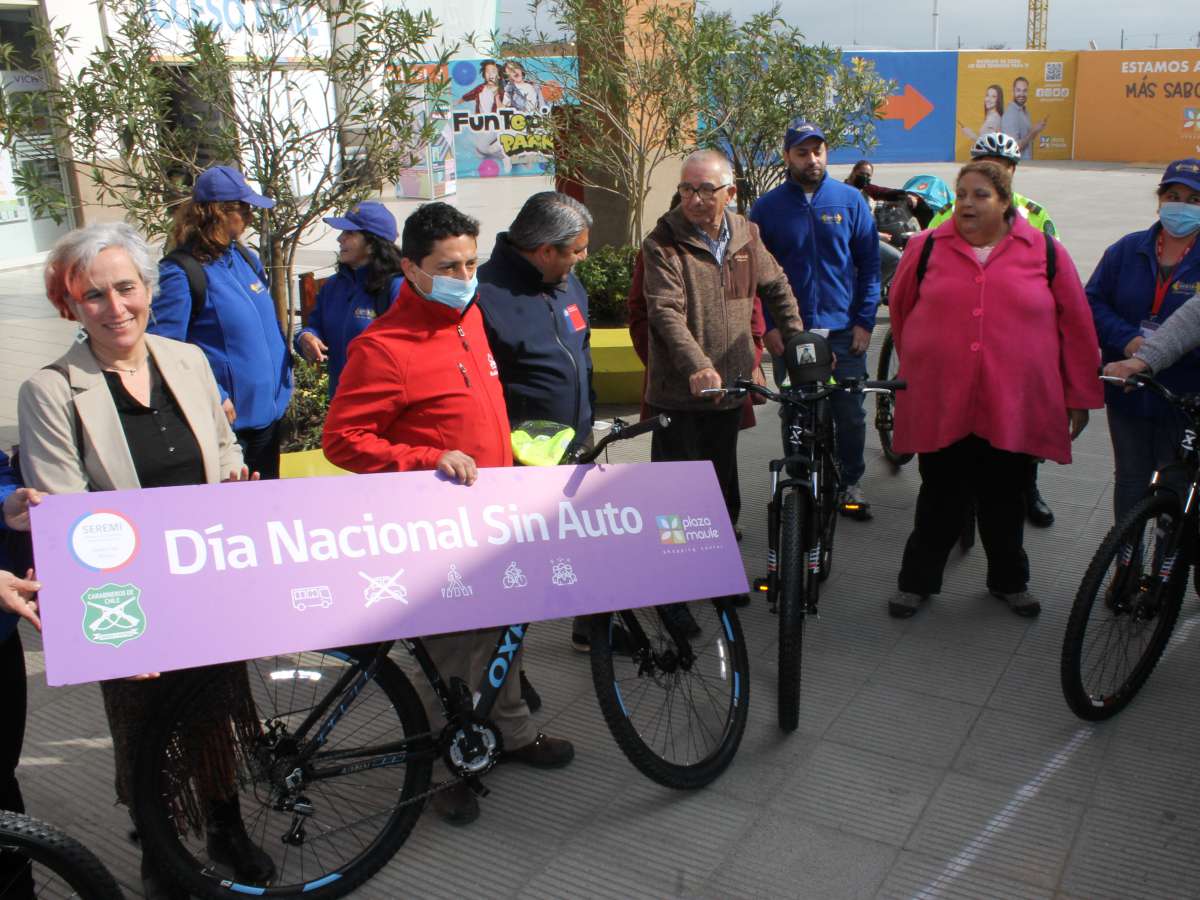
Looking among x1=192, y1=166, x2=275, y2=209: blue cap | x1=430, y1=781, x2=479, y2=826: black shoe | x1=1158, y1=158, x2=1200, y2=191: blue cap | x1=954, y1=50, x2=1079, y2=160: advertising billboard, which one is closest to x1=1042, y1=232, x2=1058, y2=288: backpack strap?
x1=1158, y1=158, x2=1200, y2=191: blue cap

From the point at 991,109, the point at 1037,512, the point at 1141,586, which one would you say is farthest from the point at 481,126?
the point at 1141,586

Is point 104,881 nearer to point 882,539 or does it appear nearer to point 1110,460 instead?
point 882,539

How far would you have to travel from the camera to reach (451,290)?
131 inches

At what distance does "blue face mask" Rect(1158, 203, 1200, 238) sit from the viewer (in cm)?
430

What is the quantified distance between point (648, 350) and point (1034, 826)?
95.4 inches

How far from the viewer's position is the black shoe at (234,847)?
312cm

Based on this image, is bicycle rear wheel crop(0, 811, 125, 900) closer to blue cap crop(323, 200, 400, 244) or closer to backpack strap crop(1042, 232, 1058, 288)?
blue cap crop(323, 200, 400, 244)

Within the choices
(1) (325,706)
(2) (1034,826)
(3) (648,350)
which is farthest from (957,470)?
(1) (325,706)

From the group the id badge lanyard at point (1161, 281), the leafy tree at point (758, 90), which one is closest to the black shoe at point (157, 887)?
the id badge lanyard at point (1161, 281)

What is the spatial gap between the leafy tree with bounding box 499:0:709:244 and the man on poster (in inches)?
909

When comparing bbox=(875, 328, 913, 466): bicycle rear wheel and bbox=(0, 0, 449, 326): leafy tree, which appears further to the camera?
bbox=(875, 328, 913, 466): bicycle rear wheel

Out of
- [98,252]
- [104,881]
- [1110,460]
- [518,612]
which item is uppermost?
[98,252]

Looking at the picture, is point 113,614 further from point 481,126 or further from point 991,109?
point 991,109

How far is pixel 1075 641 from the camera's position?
3.82 m
